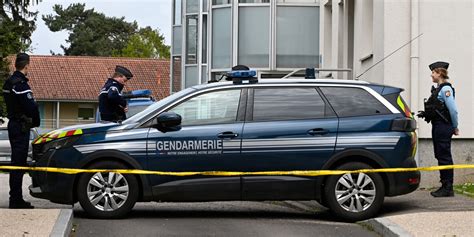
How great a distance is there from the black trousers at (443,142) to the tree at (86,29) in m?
82.9

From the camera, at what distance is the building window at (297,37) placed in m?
23.3

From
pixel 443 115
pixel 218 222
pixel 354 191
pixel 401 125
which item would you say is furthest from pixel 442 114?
pixel 218 222

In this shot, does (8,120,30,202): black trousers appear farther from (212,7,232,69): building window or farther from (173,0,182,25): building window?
(173,0,182,25): building window

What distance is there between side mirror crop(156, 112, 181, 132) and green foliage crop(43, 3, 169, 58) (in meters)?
79.6

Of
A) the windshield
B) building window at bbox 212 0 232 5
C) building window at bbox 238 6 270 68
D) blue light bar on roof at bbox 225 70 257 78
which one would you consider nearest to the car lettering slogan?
the windshield

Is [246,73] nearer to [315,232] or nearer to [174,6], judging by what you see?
[315,232]

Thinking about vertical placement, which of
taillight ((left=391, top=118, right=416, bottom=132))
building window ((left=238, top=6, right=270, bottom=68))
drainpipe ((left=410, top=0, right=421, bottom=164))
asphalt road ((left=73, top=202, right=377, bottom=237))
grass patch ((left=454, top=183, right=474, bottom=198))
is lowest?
asphalt road ((left=73, top=202, right=377, bottom=237))

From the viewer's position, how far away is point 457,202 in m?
12.0

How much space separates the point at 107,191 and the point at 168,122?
1.12 meters

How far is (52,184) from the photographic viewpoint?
1095cm

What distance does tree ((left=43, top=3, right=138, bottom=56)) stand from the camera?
93.8m

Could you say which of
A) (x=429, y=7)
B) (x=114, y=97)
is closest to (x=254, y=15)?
(x=429, y=7)

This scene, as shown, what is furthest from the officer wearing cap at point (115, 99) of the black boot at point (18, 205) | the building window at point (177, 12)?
the building window at point (177, 12)

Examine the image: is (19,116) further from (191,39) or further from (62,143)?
(191,39)
